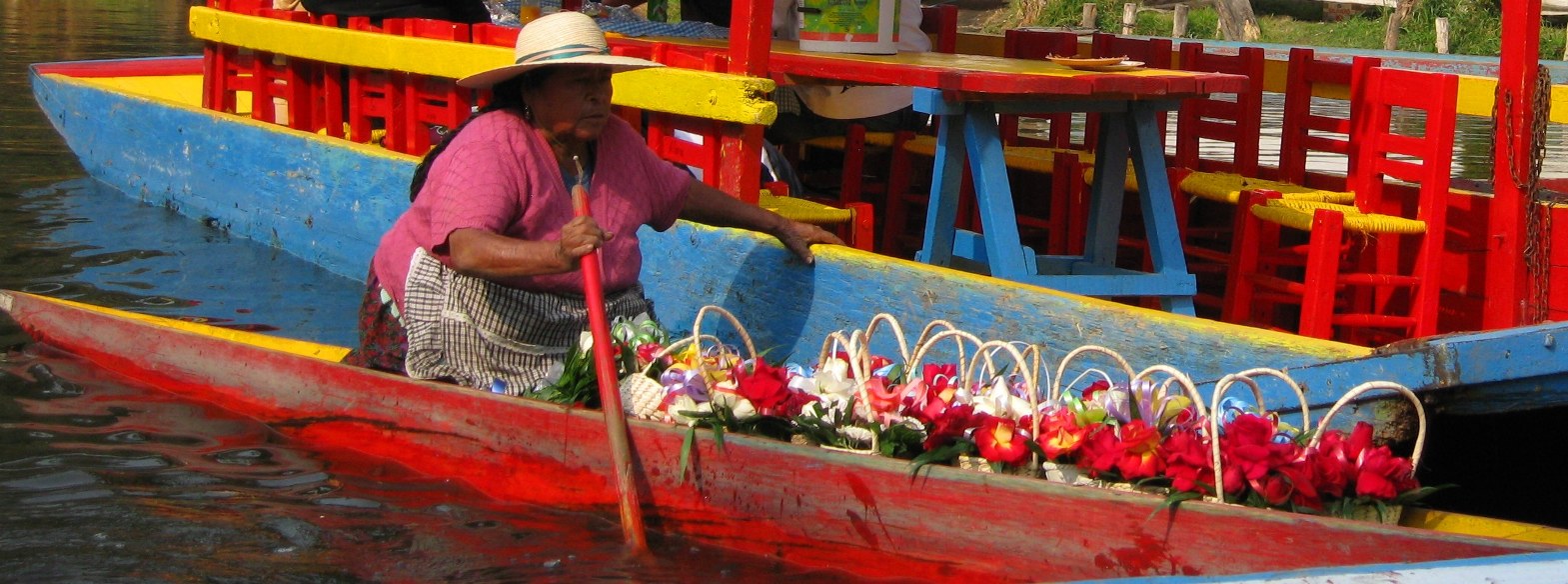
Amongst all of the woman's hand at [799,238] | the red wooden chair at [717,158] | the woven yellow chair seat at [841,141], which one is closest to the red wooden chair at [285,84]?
the woven yellow chair seat at [841,141]

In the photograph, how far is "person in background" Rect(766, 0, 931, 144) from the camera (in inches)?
231

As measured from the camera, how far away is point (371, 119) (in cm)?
649

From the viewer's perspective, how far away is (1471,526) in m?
3.03

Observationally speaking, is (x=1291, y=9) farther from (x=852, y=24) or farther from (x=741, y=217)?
(x=741, y=217)

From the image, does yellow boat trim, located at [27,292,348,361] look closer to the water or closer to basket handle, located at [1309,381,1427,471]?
the water

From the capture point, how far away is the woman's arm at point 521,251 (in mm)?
3426

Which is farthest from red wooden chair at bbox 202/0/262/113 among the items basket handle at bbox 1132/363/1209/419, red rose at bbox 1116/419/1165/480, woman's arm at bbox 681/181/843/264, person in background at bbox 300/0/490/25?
red rose at bbox 1116/419/1165/480

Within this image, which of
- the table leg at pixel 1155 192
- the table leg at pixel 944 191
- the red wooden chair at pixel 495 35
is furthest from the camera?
the red wooden chair at pixel 495 35

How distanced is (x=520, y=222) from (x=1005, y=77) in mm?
1248

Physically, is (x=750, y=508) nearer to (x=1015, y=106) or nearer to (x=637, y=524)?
(x=637, y=524)

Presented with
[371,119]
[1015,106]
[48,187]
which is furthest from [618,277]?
[48,187]

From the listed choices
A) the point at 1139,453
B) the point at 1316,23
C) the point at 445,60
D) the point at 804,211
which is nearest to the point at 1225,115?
the point at 804,211

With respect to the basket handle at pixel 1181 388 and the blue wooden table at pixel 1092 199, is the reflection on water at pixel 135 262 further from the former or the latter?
the basket handle at pixel 1181 388

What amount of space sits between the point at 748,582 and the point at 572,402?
0.62m
